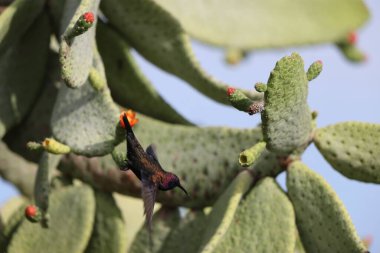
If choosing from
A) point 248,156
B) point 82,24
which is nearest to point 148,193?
point 248,156

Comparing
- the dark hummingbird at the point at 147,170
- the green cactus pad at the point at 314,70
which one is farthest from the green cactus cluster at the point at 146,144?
the dark hummingbird at the point at 147,170

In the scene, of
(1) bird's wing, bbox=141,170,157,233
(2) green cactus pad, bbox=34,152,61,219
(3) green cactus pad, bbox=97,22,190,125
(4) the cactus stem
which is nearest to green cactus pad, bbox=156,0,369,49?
(3) green cactus pad, bbox=97,22,190,125

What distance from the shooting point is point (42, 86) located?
324cm

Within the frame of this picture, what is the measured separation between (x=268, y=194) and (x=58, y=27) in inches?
33.7

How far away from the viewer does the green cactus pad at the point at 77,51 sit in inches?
98.7

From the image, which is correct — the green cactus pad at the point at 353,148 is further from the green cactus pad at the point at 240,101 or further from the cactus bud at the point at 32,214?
the cactus bud at the point at 32,214

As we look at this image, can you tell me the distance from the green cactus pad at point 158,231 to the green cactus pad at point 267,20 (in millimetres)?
701

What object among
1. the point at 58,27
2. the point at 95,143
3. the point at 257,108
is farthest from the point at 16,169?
the point at 257,108

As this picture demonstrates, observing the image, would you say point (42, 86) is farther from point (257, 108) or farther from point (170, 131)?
point (257, 108)

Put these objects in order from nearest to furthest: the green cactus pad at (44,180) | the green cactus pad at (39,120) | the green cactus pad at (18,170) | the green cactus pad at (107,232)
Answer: the green cactus pad at (44,180)
the green cactus pad at (107,232)
the green cactus pad at (39,120)
the green cactus pad at (18,170)

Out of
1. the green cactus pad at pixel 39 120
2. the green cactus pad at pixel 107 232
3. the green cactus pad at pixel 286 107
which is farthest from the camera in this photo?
the green cactus pad at pixel 39 120

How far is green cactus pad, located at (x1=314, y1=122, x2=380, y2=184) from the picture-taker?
2.80 meters

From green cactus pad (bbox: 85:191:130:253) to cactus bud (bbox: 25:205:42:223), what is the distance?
0.34m

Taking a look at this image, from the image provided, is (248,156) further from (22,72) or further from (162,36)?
(22,72)
